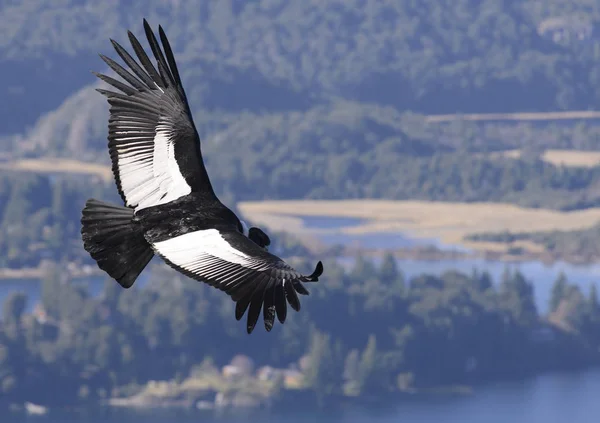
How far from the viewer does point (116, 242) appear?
6.99 m

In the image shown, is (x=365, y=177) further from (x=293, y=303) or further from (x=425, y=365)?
(x=293, y=303)

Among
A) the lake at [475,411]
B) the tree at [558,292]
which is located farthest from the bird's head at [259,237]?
the tree at [558,292]

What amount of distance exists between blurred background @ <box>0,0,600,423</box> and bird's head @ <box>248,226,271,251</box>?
1835 inches

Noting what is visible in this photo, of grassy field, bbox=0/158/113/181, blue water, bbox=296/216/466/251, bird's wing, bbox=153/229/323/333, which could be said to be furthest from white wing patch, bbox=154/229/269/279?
grassy field, bbox=0/158/113/181

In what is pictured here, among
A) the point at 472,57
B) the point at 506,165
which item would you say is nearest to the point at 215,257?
the point at 506,165

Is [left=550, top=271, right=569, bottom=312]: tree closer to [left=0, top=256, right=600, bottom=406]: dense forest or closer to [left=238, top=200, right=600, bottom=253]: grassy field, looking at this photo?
[left=0, top=256, right=600, bottom=406]: dense forest

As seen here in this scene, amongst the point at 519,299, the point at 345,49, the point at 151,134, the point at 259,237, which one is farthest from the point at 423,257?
the point at 259,237

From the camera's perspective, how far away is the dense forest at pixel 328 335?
58.2m

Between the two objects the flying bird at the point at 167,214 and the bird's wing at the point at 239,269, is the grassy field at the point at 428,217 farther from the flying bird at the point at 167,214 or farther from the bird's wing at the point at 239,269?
the bird's wing at the point at 239,269

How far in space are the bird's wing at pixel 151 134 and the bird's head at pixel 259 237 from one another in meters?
0.33

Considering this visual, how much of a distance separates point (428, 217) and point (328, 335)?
45.8 feet

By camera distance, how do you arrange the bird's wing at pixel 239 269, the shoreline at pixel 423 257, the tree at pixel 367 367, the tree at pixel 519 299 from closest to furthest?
the bird's wing at pixel 239 269, the tree at pixel 367 367, the tree at pixel 519 299, the shoreline at pixel 423 257

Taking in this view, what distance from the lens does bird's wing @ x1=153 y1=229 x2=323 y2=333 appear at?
6.40 meters

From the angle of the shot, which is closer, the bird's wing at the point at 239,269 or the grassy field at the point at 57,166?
the bird's wing at the point at 239,269
